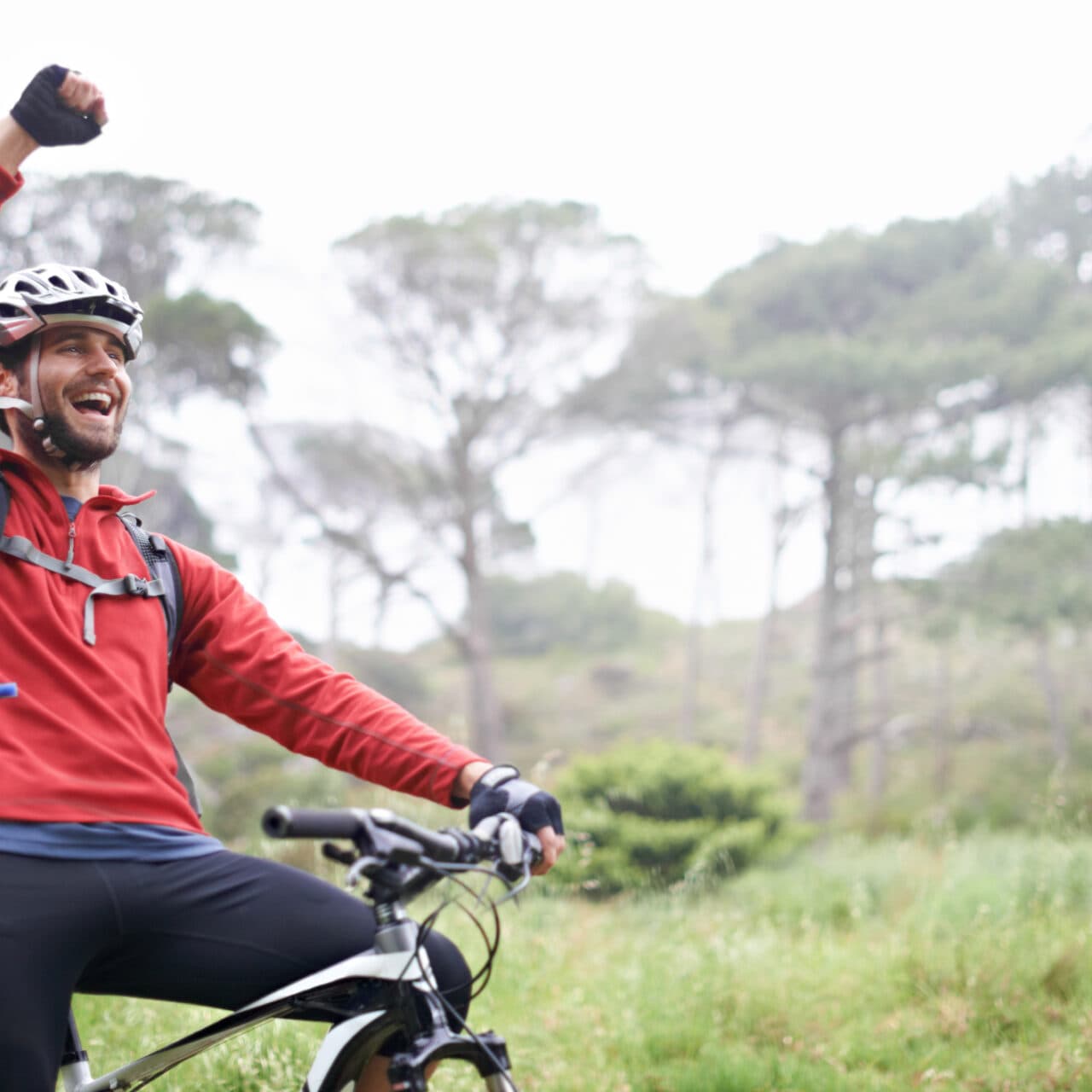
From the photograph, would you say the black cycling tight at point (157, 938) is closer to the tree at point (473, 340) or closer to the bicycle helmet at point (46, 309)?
the bicycle helmet at point (46, 309)

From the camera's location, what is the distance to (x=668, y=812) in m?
9.39

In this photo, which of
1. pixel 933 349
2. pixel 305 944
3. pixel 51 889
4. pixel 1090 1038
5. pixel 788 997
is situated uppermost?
pixel 933 349

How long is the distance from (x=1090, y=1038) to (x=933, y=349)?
15.4m

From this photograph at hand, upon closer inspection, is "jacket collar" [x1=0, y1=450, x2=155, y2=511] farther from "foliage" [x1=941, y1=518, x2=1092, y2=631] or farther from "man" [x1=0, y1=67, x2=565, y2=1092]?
"foliage" [x1=941, y1=518, x2=1092, y2=631]

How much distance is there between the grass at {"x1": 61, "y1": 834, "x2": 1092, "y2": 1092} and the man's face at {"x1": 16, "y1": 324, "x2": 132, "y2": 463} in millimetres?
1886

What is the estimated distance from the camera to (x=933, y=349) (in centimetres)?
1764

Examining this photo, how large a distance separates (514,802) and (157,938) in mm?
588

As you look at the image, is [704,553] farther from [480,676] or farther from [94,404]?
[94,404]

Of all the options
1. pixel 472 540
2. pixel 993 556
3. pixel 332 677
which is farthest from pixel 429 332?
pixel 332 677

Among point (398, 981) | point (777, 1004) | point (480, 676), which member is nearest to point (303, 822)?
point (398, 981)

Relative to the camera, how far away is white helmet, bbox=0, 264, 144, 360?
80.1 inches

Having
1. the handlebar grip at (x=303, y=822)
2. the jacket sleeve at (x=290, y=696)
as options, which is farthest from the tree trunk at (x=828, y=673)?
the handlebar grip at (x=303, y=822)

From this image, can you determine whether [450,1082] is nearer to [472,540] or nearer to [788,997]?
[788,997]

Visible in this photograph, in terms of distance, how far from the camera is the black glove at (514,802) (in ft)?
5.71
